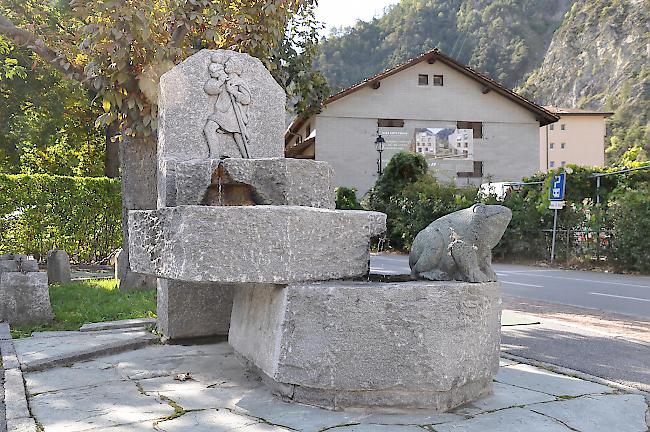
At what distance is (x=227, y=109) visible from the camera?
17.6 ft

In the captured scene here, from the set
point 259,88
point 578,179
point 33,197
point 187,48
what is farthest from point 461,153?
point 259,88

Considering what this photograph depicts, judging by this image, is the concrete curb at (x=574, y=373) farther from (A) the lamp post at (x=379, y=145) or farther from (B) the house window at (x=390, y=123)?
(B) the house window at (x=390, y=123)

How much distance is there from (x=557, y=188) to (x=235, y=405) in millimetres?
14446

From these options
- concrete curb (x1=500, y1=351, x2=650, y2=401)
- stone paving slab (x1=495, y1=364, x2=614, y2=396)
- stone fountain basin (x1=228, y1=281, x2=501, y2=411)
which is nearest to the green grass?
stone fountain basin (x1=228, y1=281, x2=501, y2=411)

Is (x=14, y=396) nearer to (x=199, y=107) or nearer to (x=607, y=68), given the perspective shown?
(x=199, y=107)

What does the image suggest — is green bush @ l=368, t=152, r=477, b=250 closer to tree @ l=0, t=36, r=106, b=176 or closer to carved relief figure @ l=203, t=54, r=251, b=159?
tree @ l=0, t=36, r=106, b=176

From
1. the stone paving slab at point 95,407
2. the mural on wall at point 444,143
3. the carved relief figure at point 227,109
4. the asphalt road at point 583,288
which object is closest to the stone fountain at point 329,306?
the stone paving slab at point 95,407

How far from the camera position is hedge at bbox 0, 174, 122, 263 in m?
14.0

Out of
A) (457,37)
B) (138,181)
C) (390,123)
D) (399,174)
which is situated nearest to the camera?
(138,181)

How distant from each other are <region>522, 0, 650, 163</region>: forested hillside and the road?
48823 mm

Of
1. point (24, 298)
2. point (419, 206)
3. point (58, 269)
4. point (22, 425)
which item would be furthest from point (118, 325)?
point (419, 206)

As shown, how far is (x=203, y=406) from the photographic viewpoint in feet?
11.7

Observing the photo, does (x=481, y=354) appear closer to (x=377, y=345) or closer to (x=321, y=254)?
(x=377, y=345)

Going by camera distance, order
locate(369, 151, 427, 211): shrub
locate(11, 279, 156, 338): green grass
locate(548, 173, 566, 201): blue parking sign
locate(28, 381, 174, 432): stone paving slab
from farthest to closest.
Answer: locate(369, 151, 427, 211): shrub
locate(548, 173, 566, 201): blue parking sign
locate(11, 279, 156, 338): green grass
locate(28, 381, 174, 432): stone paving slab
